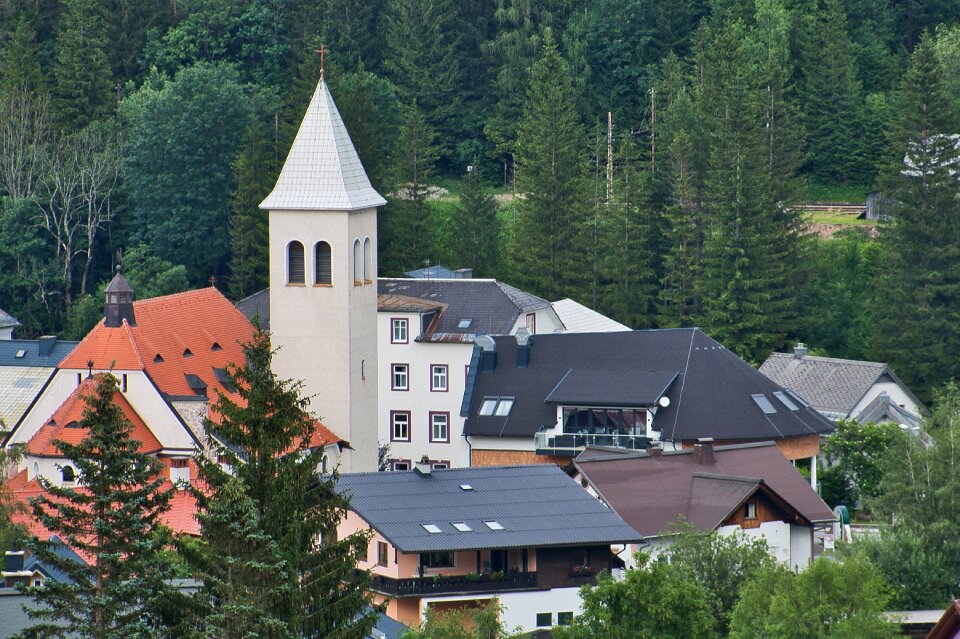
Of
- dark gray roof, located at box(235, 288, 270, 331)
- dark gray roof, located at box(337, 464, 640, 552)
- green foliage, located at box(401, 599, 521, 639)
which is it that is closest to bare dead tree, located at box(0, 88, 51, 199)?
dark gray roof, located at box(235, 288, 270, 331)

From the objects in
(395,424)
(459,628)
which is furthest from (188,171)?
(459,628)

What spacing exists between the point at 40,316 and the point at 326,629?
63.8 metres

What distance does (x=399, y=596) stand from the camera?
5453cm

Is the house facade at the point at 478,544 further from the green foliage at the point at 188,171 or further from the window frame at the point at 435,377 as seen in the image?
the green foliage at the point at 188,171

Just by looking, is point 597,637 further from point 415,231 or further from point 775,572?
point 415,231

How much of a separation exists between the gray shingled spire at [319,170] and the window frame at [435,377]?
8.20m

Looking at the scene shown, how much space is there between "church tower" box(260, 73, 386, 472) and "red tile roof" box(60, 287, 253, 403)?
2676 mm

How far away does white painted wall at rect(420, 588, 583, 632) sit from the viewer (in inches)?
2162

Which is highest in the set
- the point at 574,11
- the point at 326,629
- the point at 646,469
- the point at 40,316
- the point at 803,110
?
the point at 574,11

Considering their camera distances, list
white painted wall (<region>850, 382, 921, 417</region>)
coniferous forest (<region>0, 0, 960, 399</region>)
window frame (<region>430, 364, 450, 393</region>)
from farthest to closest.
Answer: coniferous forest (<region>0, 0, 960, 399</region>) < white painted wall (<region>850, 382, 921, 417</region>) < window frame (<region>430, 364, 450, 393</region>)

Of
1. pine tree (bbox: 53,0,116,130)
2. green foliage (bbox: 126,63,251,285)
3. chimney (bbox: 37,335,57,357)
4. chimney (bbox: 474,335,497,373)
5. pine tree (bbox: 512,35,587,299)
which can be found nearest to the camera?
chimney (bbox: 474,335,497,373)

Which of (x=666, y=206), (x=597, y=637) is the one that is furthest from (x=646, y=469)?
(x=666, y=206)

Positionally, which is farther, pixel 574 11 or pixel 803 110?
pixel 574 11

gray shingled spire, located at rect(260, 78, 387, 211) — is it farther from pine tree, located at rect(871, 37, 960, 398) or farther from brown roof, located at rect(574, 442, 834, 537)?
pine tree, located at rect(871, 37, 960, 398)
